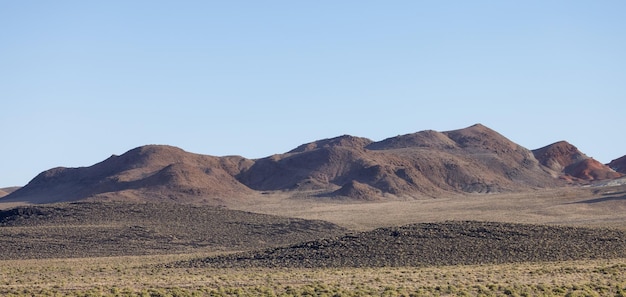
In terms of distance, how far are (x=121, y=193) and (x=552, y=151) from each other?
263ft

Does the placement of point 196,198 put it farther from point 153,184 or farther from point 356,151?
point 356,151

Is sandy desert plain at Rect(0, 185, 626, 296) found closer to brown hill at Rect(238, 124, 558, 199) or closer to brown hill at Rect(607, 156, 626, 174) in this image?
brown hill at Rect(238, 124, 558, 199)

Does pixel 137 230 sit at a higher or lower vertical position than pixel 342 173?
lower

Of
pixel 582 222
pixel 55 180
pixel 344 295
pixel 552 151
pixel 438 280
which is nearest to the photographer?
pixel 344 295

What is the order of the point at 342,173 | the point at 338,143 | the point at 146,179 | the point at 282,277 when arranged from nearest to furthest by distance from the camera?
the point at 282,277
the point at 146,179
the point at 342,173
the point at 338,143

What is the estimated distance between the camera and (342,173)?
153625 mm

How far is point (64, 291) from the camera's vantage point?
38375 mm

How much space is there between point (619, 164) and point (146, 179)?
288 ft

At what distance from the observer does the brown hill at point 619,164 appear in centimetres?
17412

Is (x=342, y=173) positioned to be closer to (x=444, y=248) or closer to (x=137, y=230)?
(x=137, y=230)

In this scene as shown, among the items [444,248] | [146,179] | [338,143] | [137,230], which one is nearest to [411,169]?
[338,143]

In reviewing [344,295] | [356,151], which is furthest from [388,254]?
[356,151]

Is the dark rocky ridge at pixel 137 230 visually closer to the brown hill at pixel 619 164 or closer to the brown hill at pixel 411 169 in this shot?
the brown hill at pixel 411 169

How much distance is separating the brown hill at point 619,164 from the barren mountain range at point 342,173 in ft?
1.24
